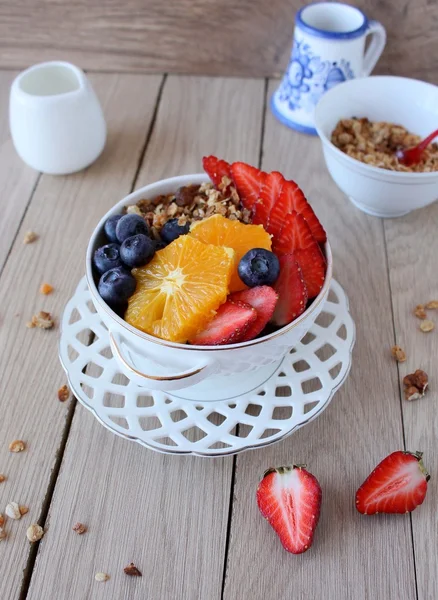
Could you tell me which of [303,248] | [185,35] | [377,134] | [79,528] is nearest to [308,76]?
[377,134]

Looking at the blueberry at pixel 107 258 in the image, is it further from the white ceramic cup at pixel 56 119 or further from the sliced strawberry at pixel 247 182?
the white ceramic cup at pixel 56 119

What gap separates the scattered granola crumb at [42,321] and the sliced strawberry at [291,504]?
1.32 feet

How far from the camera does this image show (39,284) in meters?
0.99

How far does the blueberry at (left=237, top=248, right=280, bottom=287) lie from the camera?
2.34ft

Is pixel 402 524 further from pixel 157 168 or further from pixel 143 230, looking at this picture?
pixel 157 168

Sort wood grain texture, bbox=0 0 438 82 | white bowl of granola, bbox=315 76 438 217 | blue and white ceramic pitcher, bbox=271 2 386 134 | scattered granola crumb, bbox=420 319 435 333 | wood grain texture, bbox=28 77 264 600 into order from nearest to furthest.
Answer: wood grain texture, bbox=28 77 264 600, scattered granola crumb, bbox=420 319 435 333, white bowl of granola, bbox=315 76 438 217, blue and white ceramic pitcher, bbox=271 2 386 134, wood grain texture, bbox=0 0 438 82

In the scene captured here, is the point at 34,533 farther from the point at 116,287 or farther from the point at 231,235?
the point at 231,235

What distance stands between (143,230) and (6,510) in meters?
0.37

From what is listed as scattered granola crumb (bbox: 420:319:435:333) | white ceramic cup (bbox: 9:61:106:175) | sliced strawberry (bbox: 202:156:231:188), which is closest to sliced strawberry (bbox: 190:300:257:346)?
sliced strawberry (bbox: 202:156:231:188)

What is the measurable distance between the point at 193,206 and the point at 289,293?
0.20 metres

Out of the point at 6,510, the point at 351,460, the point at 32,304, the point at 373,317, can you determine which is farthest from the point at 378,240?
the point at 6,510

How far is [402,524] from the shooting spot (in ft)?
2.36

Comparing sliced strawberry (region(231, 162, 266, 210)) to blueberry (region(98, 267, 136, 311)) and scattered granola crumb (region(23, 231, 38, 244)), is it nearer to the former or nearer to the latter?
blueberry (region(98, 267, 136, 311))

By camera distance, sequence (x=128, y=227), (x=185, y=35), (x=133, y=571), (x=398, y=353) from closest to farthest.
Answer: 1. (x=133, y=571)
2. (x=128, y=227)
3. (x=398, y=353)
4. (x=185, y=35)
